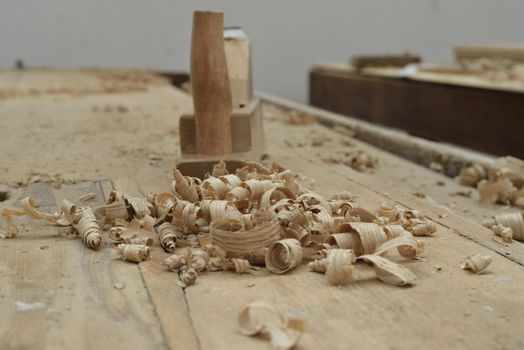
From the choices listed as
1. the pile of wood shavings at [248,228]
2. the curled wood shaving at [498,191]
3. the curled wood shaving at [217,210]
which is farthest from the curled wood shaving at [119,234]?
the curled wood shaving at [498,191]

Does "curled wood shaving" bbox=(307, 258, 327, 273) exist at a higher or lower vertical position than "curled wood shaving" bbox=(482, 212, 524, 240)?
higher

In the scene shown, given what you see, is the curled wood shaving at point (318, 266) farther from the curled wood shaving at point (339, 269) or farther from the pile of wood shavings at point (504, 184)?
the pile of wood shavings at point (504, 184)

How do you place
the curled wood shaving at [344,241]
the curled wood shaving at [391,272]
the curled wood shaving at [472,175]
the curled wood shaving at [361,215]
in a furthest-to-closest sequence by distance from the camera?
the curled wood shaving at [472,175], the curled wood shaving at [361,215], the curled wood shaving at [344,241], the curled wood shaving at [391,272]

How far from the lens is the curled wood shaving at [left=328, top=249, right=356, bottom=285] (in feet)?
2.53

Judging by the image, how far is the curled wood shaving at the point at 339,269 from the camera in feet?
2.53

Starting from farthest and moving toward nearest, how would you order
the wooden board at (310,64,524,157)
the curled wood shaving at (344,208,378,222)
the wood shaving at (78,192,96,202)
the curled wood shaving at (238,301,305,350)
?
1. the wooden board at (310,64,524,157)
2. the wood shaving at (78,192,96,202)
3. the curled wood shaving at (344,208,378,222)
4. the curled wood shaving at (238,301,305,350)

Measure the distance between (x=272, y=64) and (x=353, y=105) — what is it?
1.34 m

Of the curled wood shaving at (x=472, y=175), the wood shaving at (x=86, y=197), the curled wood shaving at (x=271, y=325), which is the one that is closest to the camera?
the curled wood shaving at (x=271, y=325)

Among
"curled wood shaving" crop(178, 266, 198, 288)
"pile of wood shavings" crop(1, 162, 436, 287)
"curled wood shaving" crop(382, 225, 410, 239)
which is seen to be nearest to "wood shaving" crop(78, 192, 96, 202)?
"pile of wood shavings" crop(1, 162, 436, 287)

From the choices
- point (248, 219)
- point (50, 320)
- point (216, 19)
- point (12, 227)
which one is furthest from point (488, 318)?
point (216, 19)

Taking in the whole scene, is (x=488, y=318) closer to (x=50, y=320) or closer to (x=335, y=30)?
(x=50, y=320)

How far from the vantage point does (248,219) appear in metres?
0.92

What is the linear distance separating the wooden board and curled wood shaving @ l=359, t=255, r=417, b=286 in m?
1.83

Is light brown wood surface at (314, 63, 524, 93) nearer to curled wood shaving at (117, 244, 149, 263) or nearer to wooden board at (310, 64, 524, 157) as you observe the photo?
wooden board at (310, 64, 524, 157)
